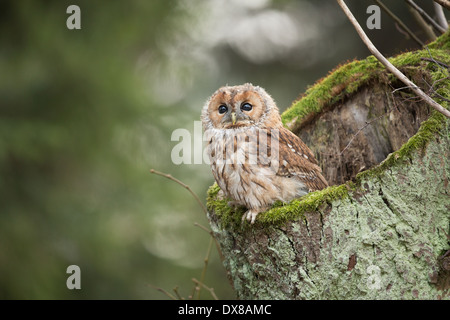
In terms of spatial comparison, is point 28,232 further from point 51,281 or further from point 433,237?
point 433,237

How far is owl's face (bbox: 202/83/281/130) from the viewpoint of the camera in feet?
9.59

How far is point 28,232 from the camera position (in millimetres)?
4418

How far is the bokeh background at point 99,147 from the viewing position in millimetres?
4469

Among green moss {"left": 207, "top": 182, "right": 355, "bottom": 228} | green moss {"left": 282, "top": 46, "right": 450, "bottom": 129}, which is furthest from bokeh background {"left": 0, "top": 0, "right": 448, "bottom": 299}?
green moss {"left": 207, "top": 182, "right": 355, "bottom": 228}

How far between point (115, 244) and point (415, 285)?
3314 mm

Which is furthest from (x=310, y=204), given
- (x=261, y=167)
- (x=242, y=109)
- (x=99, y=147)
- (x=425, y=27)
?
(x=99, y=147)

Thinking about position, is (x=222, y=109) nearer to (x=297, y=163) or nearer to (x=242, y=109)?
(x=242, y=109)

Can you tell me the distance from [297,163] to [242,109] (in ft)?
1.65

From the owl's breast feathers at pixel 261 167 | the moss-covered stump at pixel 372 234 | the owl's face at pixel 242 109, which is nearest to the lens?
the moss-covered stump at pixel 372 234

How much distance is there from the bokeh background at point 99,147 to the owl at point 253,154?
1962 millimetres

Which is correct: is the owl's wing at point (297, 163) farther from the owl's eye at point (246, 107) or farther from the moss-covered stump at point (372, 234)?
the moss-covered stump at point (372, 234)

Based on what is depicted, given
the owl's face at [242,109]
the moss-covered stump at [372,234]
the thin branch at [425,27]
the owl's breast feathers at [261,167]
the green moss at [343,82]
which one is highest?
the thin branch at [425,27]

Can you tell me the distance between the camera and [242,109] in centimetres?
296

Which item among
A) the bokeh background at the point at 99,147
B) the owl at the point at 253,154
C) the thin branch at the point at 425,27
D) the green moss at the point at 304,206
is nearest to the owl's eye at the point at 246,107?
the owl at the point at 253,154
